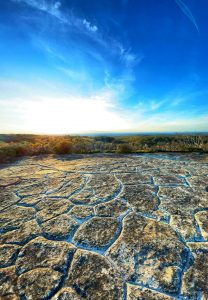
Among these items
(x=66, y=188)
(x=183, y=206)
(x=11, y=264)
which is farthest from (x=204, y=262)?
(x=66, y=188)

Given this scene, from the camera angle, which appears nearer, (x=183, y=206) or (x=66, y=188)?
(x=183, y=206)

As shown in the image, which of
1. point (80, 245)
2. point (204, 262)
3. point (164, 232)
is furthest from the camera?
point (164, 232)

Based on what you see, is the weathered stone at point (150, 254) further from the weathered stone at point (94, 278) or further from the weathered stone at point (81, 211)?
the weathered stone at point (81, 211)

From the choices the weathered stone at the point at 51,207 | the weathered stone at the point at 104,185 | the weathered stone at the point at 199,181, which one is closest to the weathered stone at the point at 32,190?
the weathered stone at the point at 51,207

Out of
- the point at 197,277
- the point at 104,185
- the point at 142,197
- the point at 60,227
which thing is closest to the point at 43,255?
the point at 60,227

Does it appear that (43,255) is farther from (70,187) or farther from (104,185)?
(104,185)

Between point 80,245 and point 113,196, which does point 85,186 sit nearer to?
point 113,196
